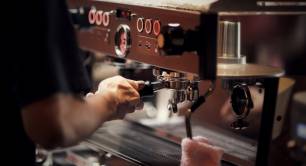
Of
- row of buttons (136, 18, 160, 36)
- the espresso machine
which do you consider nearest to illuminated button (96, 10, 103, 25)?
the espresso machine

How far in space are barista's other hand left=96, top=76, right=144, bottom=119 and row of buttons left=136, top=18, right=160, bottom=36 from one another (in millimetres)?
102

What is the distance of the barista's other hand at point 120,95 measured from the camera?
93cm

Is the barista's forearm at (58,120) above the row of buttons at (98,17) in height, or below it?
below

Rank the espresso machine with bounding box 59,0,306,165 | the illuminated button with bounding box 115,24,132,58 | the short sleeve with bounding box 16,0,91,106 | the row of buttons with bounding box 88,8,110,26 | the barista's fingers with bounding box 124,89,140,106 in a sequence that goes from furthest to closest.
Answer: the row of buttons with bounding box 88,8,110,26
the illuminated button with bounding box 115,24,132,58
the barista's fingers with bounding box 124,89,140,106
the espresso machine with bounding box 59,0,306,165
the short sleeve with bounding box 16,0,91,106

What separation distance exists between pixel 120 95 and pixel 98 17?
35 cm

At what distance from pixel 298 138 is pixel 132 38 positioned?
1.24 feet

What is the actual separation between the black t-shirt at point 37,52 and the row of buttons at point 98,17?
451 mm

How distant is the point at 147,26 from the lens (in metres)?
1.05

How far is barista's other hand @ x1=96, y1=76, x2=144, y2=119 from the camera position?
0.93 metres

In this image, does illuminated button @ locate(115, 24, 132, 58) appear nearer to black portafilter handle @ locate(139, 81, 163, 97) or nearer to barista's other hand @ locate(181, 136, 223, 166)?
black portafilter handle @ locate(139, 81, 163, 97)

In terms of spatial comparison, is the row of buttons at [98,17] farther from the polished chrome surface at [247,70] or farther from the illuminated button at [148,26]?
the polished chrome surface at [247,70]

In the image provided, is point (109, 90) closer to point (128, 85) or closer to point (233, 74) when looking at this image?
point (128, 85)

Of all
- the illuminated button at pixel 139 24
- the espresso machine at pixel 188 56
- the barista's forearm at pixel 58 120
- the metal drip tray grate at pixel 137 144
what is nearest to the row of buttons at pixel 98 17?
→ the espresso machine at pixel 188 56

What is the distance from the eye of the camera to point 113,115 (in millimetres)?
916
